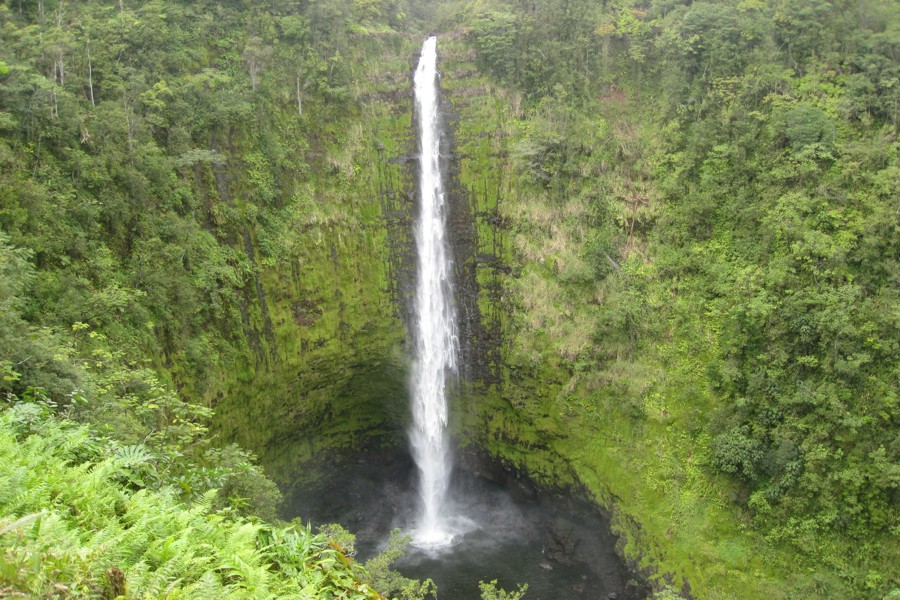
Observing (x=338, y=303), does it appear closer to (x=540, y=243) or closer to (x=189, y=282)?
(x=189, y=282)

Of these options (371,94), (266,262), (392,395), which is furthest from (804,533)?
(371,94)

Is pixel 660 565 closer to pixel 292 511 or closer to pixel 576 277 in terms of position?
pixel 576 277

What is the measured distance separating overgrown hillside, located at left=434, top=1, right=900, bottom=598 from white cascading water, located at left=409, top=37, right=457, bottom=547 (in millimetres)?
1334

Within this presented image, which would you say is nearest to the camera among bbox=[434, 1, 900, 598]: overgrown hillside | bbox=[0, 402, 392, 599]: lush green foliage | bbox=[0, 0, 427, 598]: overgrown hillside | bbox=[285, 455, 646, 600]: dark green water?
bbox=[0, 402, 392, 599]: lush green foliage

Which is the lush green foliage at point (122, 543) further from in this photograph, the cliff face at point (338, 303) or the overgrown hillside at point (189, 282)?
the cliff face at point (338, 303)

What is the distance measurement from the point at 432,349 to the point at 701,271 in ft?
34.5

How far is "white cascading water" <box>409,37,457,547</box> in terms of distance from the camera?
23531mm

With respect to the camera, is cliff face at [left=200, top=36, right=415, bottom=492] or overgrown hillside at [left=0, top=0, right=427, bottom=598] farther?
cliff face at [left=200, top=36, right=415, bottom=492]

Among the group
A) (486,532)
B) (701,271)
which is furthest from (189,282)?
(701,271)

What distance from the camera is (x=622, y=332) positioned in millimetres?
20422

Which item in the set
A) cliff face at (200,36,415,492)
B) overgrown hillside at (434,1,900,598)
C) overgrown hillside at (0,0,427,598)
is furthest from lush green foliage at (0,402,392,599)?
overgrown hillside at (434,1,900,598)

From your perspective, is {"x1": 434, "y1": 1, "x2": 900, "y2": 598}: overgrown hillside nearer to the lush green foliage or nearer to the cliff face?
the cliff face

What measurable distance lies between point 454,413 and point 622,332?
7633mm

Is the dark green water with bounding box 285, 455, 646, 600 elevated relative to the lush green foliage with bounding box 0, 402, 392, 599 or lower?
lower
